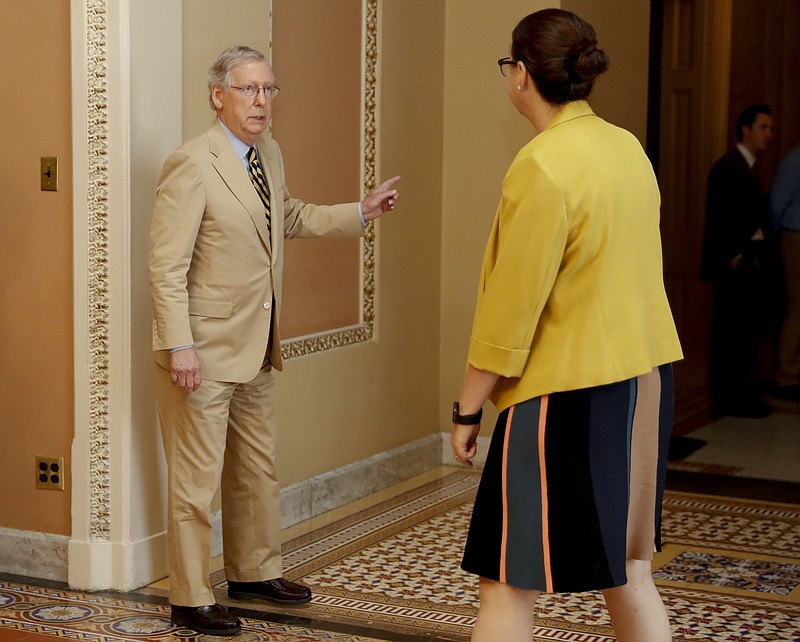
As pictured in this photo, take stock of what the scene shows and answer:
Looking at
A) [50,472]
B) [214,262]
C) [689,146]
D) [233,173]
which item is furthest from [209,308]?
[689,146]

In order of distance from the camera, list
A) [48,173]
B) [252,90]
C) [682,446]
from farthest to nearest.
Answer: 1. [682,446]
2. [48,173]
3. [252,90]

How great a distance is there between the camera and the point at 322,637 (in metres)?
3.57

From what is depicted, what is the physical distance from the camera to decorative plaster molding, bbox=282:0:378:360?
5.25 meters

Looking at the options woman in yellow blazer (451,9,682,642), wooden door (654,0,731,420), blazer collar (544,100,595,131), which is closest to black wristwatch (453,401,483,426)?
woman in yellow blazer (451,9,682,642)

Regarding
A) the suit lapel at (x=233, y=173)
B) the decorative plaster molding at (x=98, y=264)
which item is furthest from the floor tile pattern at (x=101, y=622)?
the suit lapel at (x=233, y=173)

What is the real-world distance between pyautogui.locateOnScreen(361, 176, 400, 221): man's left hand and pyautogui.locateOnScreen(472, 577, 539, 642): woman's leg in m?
1.58

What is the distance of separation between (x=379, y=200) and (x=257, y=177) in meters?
0.37

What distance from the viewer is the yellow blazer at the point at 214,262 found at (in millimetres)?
3463

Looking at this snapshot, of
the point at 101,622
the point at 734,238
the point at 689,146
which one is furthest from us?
the point at 689,146

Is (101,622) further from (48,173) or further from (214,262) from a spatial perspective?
(48,173)

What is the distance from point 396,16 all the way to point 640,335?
338 cm

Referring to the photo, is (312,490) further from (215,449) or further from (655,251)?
(655,251)

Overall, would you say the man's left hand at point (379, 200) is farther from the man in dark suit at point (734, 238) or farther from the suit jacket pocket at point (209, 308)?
the man in dark suit at point (734, 238)

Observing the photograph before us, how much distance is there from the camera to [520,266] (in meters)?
2.32
